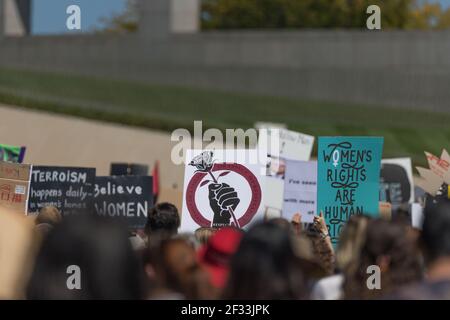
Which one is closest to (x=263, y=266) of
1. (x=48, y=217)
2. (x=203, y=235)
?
(x=203, y=235)

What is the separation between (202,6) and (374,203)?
38.2 m

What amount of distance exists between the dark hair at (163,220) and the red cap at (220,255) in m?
2.55

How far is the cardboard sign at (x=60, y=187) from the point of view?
33.8 ft

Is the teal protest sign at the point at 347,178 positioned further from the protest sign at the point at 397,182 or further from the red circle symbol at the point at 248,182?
the protest sign at the point at 397,182

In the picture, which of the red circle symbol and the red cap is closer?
the red cap

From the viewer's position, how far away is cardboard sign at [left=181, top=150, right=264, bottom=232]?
8.84m

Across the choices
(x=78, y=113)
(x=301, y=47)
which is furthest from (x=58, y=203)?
(x=301, y=47)

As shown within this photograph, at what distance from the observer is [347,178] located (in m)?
8.80

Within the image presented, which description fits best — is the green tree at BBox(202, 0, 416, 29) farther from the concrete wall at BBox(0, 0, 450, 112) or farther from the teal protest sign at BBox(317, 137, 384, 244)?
the teal protest sign at BBox(317, 137, 384, 244)

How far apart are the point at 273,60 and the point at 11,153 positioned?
61.8ft

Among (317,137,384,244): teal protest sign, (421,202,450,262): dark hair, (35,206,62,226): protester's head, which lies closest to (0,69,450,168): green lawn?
(317,137,384,244): teal protest sign

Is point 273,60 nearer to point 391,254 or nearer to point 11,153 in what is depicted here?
point 11,153

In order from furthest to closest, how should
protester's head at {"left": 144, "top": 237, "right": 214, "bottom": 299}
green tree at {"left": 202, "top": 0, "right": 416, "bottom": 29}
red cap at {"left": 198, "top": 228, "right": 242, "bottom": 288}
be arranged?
green tree at {"left": 202, "top": 0, "right": 416, "bottom": 29}
red cap at {"left": 198, "top": 228, "right": 242, "bottom": 288}
protester's head at {"left": 144, "top": 237, "right": 214, "bottom": 299}
